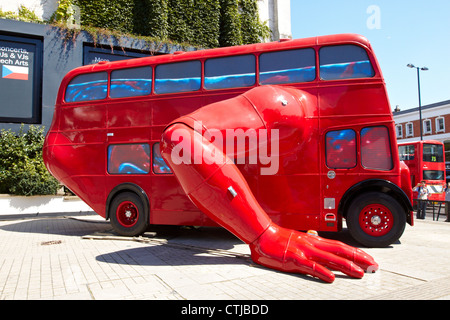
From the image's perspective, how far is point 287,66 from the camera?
6957 mm

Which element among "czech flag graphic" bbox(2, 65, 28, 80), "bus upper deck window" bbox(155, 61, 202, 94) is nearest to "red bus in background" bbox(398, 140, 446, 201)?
"bus upper deck window" bbox(155, 61, 202, 94)

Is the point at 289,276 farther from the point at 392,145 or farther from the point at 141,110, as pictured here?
the point at 141,110

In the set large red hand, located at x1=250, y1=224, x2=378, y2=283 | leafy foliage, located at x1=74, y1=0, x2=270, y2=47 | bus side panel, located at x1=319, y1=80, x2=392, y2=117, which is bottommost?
large red hand, located at x1=250, y1=224, x2=378, y2=283

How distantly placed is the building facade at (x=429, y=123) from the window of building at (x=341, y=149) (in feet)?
129

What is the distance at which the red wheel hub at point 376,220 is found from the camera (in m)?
6.50

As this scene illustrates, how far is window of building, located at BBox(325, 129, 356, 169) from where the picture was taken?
665 cm

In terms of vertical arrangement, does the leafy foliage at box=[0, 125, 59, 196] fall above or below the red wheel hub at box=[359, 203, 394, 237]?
above

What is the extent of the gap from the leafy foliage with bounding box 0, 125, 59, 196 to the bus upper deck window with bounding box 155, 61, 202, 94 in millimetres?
7476

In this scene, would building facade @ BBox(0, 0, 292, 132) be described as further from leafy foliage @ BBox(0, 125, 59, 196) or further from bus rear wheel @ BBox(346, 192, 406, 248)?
bus rear wheel @ BBox(346, 192, 406, 248)

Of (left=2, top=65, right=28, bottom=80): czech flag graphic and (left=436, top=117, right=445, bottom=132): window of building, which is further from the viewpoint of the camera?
(left=436, top=117, right=445, bottom=132): window of building

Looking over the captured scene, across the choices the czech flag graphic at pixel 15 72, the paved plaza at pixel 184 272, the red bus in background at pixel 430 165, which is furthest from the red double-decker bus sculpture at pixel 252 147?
the red bus in background at pixel 430 165

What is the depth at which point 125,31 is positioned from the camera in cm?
1650

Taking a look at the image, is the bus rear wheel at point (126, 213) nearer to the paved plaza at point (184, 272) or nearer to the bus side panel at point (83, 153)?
the paved plaza at point (184, 272)

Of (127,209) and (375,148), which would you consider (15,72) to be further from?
(375,148)
